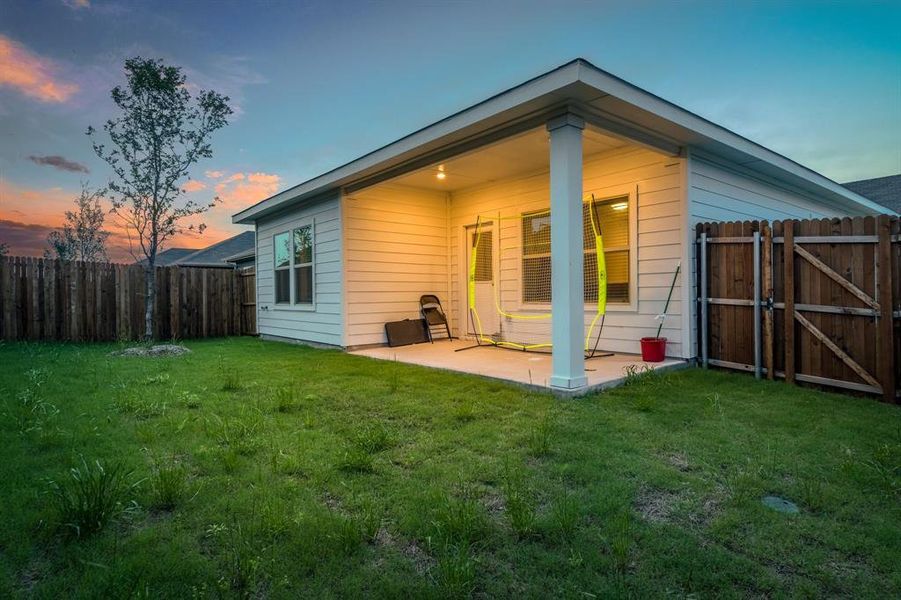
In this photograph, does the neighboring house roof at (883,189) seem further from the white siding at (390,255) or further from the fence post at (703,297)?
the white siding at (390,255)

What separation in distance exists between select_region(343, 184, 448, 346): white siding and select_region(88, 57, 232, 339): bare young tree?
3.26 metres

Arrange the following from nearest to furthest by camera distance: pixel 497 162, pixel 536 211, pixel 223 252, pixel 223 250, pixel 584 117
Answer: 1. pixel 584 117
2. pixel 497 162
3. pixel 536 211
4. pixel 223 252
5. pixel 223 250

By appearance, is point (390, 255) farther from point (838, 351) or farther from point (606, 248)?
point (838, 351)

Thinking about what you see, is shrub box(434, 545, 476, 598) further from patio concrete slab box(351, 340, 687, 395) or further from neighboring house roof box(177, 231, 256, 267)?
neighboring house roof box(177, 231, 256, 267)

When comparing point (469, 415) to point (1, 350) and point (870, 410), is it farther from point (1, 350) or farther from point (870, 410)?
point (1, 350)

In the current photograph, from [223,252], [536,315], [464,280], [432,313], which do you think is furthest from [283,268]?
[223,252]

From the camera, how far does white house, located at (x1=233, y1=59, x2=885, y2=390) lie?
4078mm

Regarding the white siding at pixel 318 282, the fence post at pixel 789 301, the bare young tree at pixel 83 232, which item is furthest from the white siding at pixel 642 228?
the bare young tree at pixel 83 232

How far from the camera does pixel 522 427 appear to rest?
124 inches

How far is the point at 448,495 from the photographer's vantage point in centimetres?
216

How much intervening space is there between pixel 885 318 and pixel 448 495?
4.13 meters

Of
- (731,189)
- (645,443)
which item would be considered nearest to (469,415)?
(645,443)

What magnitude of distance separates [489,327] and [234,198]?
22.5ft

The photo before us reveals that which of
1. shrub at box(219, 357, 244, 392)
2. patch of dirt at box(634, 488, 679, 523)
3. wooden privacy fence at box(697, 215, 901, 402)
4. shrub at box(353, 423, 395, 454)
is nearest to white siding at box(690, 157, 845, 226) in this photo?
wooden privacy fence at box(697, 215, 901, 402)
